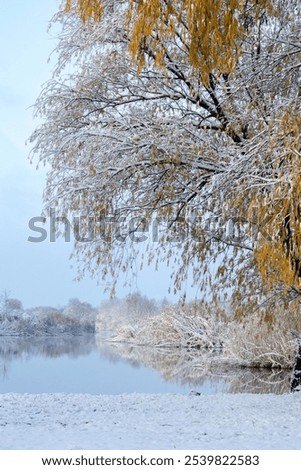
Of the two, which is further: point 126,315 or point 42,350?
point 126,315

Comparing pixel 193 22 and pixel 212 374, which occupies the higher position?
pixel 193 22

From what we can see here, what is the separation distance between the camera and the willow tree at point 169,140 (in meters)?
5.21

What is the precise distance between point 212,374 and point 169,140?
8769 mm

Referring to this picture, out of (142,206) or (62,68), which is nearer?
(142,206)

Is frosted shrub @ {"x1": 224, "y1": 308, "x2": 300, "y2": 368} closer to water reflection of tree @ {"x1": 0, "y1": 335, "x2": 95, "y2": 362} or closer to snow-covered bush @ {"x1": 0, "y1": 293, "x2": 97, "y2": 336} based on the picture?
water reflection of tree @ {"x1": 0, "y1": 335, "x2": 95, "y2": 362}

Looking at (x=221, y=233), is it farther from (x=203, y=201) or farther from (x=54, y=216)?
(x=54, y=216)

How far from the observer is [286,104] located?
4.66 metres

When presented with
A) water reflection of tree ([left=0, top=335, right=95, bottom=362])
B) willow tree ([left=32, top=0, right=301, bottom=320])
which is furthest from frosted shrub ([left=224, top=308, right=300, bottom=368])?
willow tree ([left=32, top=0, right=301, bottom=320])

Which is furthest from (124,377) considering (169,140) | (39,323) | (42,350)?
(39,323)

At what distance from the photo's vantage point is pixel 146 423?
4.26 metres

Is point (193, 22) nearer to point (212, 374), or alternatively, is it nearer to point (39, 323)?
point (212, 374)

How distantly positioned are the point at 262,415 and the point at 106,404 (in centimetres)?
165

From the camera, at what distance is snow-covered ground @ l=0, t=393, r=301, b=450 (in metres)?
3.47
